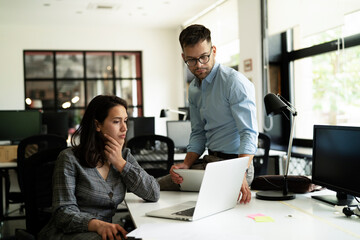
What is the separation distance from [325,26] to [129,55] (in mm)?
5767

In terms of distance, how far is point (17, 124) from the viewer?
546 centimetres

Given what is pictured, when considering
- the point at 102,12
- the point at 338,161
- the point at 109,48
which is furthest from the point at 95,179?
the point at 109,48

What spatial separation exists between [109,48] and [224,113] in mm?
7409

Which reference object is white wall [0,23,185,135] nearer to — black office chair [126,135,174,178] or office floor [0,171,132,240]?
office floor [0,171,132,240]

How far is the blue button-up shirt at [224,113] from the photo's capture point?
2027mm

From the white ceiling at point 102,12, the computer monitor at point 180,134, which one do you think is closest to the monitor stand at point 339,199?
the computer monitor at point 180,134

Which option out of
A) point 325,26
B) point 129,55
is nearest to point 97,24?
point 129,55

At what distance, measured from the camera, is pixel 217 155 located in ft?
7.30

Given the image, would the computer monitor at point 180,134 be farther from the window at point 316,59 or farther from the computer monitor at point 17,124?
the computer monitor at point 17,124

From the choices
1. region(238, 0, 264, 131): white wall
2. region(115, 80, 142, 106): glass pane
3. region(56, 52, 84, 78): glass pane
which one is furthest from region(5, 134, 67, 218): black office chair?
region(115, 80, 142, 106): glass pane

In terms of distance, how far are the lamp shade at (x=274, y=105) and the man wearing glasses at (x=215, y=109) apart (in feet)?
0.27

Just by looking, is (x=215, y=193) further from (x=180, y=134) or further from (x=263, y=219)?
(x=180, y=134)

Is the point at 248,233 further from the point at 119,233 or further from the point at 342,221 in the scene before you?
the point at 119,233

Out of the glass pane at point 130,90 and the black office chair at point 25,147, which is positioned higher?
the glass pane at point 130,90
